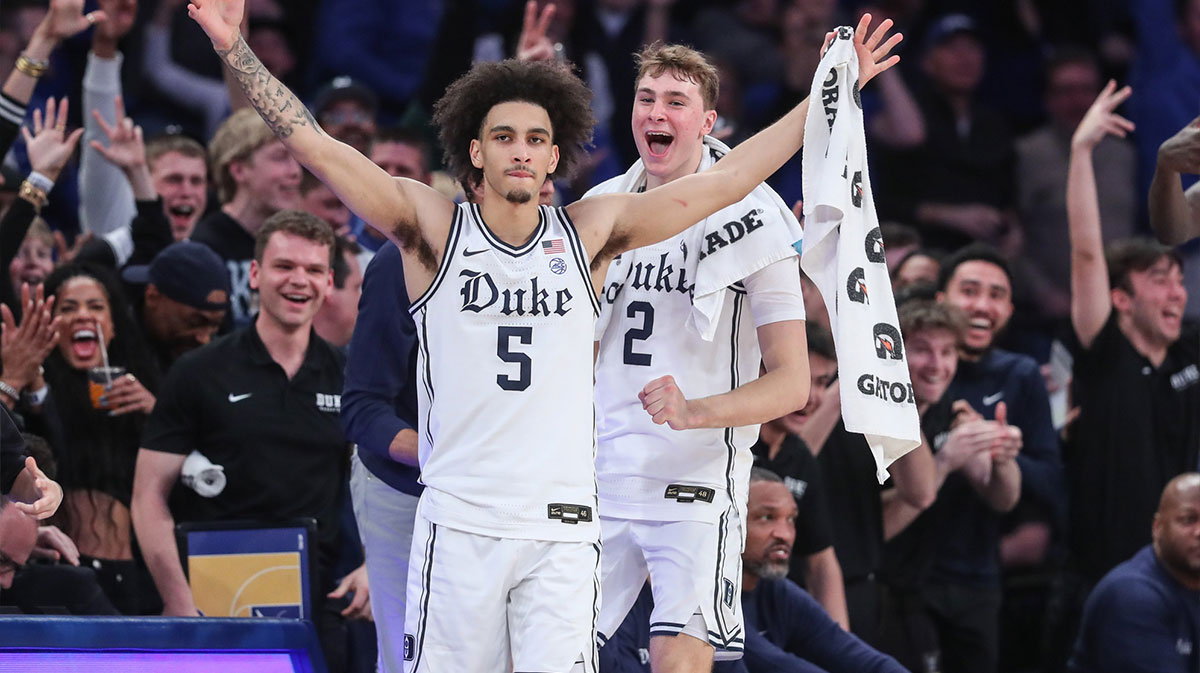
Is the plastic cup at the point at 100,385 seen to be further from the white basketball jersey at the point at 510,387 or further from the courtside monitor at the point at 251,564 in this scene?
the white basketball jersey at the point at 510,387

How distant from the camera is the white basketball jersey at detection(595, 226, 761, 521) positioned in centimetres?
493

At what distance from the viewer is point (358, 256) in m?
7.43

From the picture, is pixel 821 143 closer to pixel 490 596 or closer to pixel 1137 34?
pixel 490 596

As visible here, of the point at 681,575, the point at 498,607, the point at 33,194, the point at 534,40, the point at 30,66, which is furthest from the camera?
the point at 534,40

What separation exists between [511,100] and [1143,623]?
3.82 metres

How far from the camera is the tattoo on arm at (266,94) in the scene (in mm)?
Result: 4348

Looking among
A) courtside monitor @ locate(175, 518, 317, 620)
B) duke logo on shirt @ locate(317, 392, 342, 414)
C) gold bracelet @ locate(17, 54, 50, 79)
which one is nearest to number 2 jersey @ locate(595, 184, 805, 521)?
courtside monitor @ locate(175, 518, 317, 620)

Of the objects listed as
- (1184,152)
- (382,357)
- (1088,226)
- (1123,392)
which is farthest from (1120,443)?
(382,357)

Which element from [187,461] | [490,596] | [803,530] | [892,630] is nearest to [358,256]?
[187,461]

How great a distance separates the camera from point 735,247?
4973 mm

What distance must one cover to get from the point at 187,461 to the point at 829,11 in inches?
233

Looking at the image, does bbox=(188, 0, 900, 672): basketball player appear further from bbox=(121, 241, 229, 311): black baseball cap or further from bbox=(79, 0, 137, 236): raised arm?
bbox=(79, 0, 137, 236): raised arm

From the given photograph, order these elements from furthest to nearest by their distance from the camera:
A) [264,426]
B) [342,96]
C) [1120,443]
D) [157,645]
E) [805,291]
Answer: [342,96] → [805,291] → [1120,443] → [264,426] → [157,645]

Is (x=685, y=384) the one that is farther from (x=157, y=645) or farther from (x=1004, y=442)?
(x=1004, y=442)
